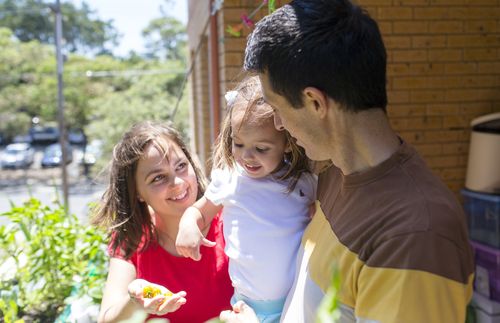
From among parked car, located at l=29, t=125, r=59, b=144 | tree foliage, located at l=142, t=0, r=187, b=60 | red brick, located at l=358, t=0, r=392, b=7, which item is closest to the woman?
red brick, located at l=358, t=0, r=392, b=7

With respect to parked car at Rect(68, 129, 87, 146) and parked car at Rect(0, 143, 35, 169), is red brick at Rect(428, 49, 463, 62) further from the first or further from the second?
parked car at Rect(0, 143, 35, 169)

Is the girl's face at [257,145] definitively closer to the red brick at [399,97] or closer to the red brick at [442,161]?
the red brick at [399,97]

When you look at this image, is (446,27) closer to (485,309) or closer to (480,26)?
(480,26)

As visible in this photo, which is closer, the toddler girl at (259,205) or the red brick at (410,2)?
the toddler girl at (259,205)

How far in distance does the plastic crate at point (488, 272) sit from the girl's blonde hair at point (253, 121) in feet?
8.44

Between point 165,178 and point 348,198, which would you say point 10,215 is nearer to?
point 165,178

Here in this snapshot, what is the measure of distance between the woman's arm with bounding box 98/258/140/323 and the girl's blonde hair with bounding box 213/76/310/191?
51 centimetres

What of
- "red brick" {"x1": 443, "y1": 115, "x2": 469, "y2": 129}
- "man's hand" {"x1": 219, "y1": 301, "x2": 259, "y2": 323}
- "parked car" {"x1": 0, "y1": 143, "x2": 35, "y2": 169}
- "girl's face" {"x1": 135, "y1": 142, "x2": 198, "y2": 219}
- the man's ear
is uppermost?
the man's ear

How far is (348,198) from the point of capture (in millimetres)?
1204

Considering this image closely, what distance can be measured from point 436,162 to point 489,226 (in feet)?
2.42

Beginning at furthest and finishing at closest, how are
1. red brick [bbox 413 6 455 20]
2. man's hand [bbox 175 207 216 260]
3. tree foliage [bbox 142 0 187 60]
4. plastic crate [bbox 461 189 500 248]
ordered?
1. tree foliage [bbox 142 0 187 60]
2. red brick [bbox 413 6 455 20]
3. plastic crate [bbox 461 189 500 248]
4. man's hand [bbox 175 207 216 260]

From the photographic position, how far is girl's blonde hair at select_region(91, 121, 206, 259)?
1.96 metres

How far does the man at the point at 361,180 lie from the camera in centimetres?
95

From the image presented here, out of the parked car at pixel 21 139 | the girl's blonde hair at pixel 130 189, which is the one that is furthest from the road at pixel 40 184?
the girl's blonde hair at pixel 130 189
